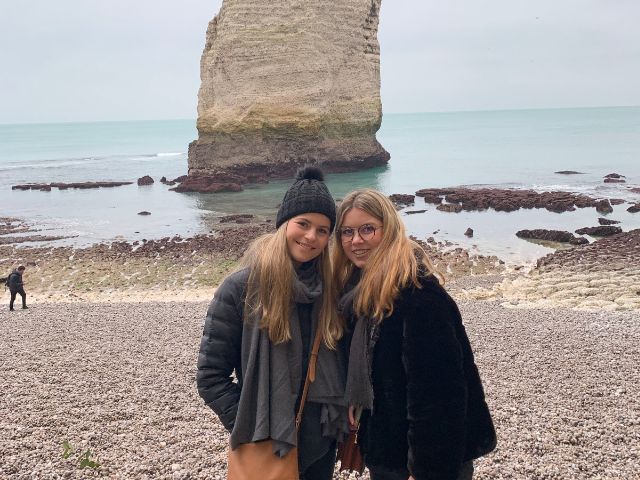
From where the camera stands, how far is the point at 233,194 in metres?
35.2

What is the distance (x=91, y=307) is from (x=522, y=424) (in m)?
9.71

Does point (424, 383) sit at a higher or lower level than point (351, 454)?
higher

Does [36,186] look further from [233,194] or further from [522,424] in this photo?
[522,424]

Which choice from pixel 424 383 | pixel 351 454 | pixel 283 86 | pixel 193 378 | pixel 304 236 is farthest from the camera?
pixel 283 86

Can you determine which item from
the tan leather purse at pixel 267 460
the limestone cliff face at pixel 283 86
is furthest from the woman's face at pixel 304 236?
the limestone cliff face at pixel 283 86

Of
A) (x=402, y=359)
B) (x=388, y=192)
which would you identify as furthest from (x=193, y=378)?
(x=388, y=192)

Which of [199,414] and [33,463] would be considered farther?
[199,414]

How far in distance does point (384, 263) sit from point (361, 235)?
20 centimetres

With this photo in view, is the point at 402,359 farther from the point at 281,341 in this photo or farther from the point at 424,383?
the point at 281,341

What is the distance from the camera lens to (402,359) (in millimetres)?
2340

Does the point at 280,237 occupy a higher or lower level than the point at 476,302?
higher

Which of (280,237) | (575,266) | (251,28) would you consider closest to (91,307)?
(280,237)

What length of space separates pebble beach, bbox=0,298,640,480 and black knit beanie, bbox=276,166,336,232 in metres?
3.00

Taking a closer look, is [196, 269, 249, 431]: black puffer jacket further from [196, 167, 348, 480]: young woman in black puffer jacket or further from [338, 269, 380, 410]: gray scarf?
[338, 269, 380, 410]: gray scarf
